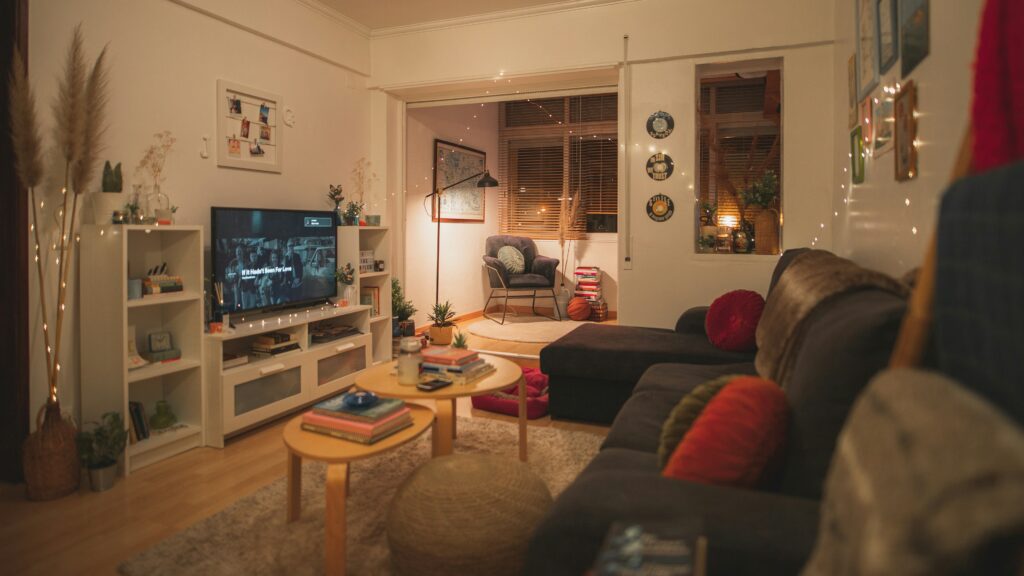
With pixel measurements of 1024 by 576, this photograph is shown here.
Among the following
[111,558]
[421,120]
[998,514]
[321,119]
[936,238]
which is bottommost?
[111,558]

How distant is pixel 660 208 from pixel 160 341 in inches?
123

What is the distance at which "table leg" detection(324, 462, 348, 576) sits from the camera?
1.85 meters

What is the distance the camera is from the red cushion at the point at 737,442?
4.50ft

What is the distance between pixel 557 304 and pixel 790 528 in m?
6.37

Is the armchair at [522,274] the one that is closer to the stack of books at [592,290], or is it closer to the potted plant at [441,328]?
the stack of books at [592,290]

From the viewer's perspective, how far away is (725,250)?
4238 mm

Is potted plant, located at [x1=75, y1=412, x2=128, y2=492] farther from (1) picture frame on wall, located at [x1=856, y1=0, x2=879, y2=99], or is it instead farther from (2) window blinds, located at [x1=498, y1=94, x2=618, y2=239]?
(2) window blinds, located at [x1=498, y1=94, x2=618, y2=239]

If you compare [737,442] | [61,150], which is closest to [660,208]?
[737,442]

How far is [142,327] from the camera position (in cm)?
327

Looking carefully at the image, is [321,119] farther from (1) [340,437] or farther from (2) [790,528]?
(2) [790,528]

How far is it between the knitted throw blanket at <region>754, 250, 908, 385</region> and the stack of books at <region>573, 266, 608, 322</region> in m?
4.85

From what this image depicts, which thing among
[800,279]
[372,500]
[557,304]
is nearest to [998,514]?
[800,279]

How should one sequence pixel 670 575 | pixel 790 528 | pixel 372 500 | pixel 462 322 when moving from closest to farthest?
pixel 670 575 < pixel 790 528 < pixel 372 500 < pixel 462 322

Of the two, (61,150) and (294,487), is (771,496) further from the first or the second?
(61,150)
